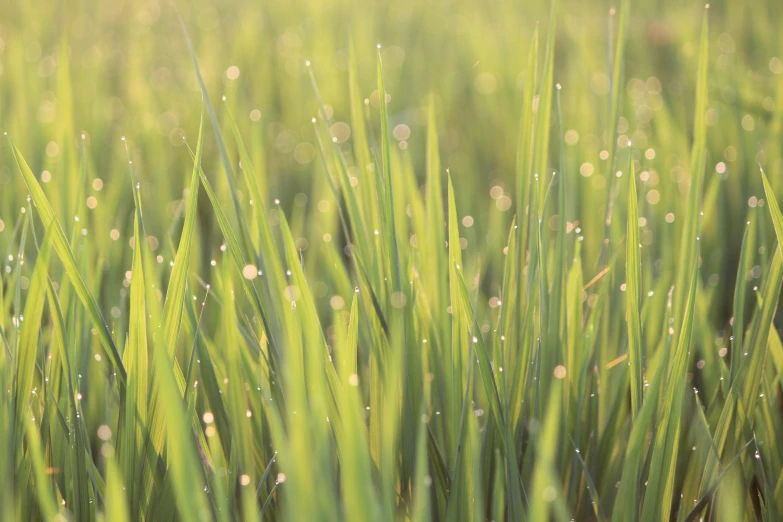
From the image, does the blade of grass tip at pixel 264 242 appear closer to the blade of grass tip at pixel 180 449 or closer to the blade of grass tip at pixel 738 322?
the blade of grass tip at pixel 180 449

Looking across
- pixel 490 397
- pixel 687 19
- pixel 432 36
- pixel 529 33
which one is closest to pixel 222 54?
pixel 432 36

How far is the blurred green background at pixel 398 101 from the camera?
839mm

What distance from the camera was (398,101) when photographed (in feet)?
4.40

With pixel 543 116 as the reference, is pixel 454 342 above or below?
below

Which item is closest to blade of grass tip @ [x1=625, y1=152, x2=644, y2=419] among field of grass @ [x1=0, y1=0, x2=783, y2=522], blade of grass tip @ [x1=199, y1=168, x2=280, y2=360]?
field of grass @ [x1=0, y1=0, x2=783, y2=522]

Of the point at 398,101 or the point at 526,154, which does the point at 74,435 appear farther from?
the point at 398,101

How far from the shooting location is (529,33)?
1649mm

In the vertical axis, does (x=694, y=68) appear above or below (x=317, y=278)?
above

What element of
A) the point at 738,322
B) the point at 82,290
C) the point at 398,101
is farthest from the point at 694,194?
the point at 398,101

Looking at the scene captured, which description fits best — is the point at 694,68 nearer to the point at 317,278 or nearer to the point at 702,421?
the point at 317,278

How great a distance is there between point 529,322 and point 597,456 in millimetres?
115

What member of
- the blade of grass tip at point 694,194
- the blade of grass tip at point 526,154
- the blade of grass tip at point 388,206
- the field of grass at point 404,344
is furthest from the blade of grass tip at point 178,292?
the blade of grass tip at point 694,194

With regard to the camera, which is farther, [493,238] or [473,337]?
[493,238]

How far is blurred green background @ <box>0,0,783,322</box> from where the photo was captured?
0.84 metres
